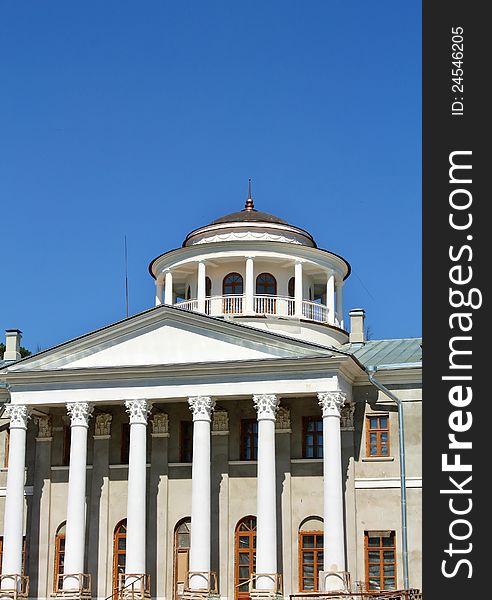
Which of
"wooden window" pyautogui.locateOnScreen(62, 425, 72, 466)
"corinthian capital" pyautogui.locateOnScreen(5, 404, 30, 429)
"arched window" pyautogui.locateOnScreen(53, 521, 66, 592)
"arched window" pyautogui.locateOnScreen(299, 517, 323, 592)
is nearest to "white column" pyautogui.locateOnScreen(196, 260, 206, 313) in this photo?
"wooden window" pyautogui.locateOnScreen(62, 425, 72, 466)

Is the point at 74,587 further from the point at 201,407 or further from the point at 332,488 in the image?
the point at 332,488

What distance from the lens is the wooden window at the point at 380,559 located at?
119 feet

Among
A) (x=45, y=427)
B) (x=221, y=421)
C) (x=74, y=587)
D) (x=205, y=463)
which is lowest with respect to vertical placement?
(x=74, y=587)

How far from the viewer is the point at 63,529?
1560 inches

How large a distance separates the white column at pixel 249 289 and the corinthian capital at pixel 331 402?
22.0 ft

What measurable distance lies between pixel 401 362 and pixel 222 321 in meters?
6.51

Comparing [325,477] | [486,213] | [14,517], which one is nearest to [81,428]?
[14,517]

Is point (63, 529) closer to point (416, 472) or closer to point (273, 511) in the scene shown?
point (273, 511)

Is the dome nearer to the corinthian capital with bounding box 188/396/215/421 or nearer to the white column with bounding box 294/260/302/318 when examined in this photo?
the white column with bounding box 294/260/302/318

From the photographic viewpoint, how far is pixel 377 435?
1480 inches

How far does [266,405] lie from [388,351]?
6.70 meters

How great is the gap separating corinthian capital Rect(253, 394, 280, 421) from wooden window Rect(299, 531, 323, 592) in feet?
14.5

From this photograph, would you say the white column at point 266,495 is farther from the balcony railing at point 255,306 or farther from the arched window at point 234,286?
the arched window at point 234,286

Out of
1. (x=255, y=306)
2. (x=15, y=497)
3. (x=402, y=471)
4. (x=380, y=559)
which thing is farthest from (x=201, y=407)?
(x=380, y=559)
